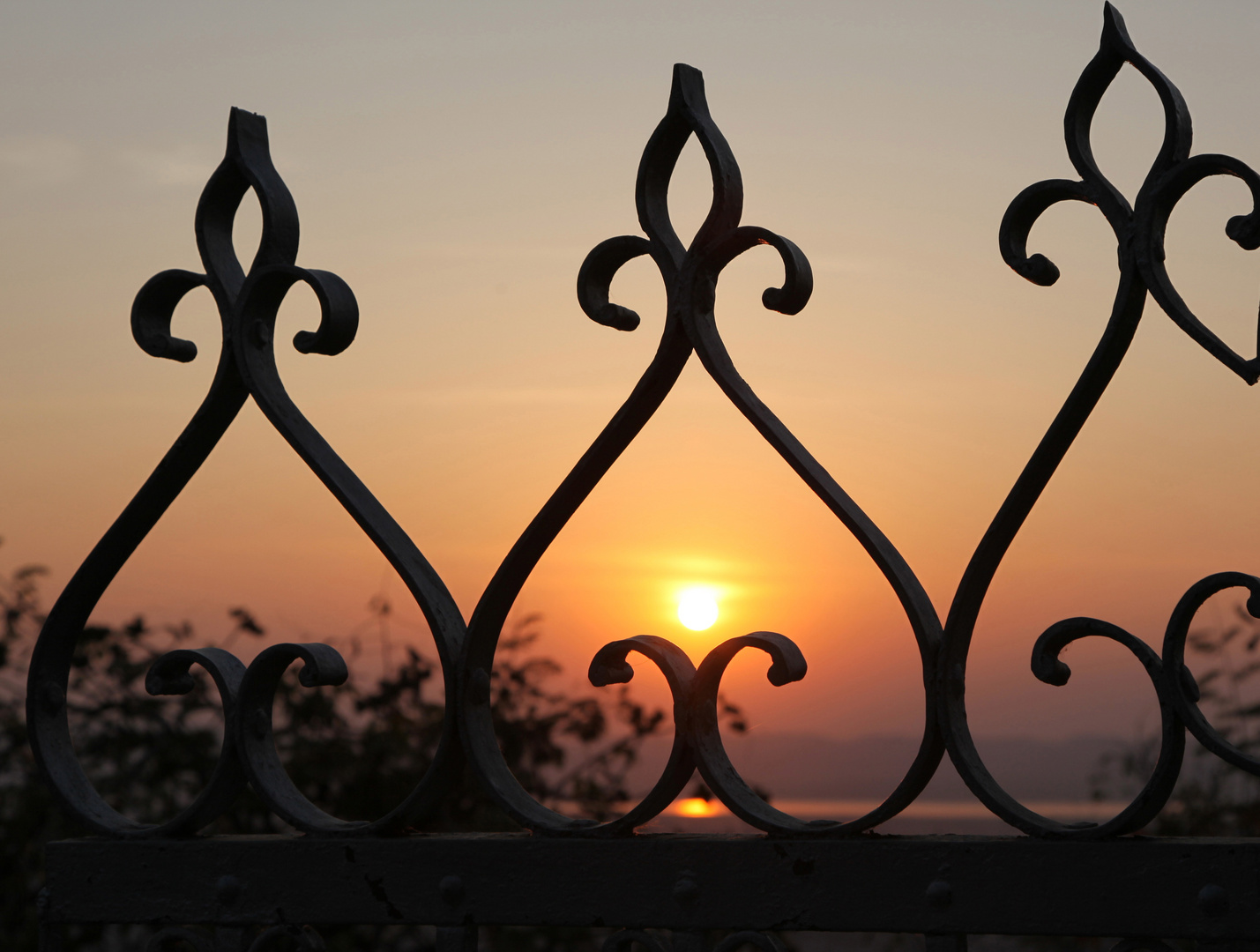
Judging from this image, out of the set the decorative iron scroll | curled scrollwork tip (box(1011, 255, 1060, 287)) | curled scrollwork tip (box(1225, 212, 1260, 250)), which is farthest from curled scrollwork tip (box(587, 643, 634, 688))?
curled scrollwork tip (box(1225, 212, 1260, 250))

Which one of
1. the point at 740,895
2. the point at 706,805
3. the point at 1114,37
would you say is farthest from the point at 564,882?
the point at 706,805

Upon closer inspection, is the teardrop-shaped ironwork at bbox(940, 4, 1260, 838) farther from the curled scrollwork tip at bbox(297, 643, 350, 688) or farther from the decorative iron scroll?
the curled scrollwork tip at bbox(297, 643, 350, 688)

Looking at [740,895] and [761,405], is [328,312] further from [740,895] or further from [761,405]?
[740,895]

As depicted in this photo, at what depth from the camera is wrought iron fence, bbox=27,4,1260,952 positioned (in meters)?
1.35

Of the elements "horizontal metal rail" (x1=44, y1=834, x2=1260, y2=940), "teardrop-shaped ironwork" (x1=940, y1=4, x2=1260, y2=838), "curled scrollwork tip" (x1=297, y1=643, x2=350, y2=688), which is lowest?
"horizontal metal rail" (x1=44, y1=834, x2=1260, y2=940)

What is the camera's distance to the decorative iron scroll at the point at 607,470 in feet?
4.50

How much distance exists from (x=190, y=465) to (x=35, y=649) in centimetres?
32

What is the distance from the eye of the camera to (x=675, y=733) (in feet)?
4.80

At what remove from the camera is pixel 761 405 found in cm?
151

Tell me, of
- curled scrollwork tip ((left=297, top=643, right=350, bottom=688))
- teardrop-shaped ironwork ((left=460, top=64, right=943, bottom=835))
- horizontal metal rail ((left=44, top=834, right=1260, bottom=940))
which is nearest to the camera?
horizontal metal rail ((left=44, top=834, right=1260, bottom=940))

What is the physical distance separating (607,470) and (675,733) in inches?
12.4

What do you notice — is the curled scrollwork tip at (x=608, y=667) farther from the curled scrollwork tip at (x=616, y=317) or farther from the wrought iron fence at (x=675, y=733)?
the curled scrollwork tip at (x=616, y=317)

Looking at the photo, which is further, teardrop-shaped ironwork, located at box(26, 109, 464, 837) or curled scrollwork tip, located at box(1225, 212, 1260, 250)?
teardrop-shaped ironwork, located at box(26, 109, 464, 837)

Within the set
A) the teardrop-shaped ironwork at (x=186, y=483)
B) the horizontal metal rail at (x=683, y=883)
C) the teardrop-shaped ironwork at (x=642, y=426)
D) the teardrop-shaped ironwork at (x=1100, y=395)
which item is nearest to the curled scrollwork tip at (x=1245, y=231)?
the teardrop-shaped ironwork at (x=1100, y=395)
